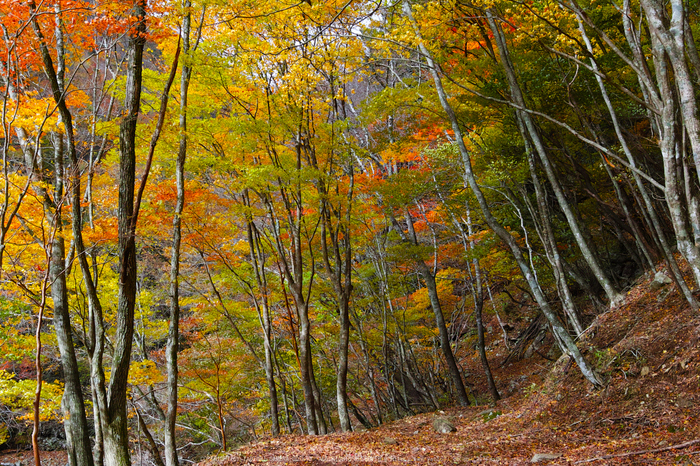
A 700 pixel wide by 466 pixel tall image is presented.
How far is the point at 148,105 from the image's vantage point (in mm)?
8953

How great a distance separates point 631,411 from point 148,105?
9354mm

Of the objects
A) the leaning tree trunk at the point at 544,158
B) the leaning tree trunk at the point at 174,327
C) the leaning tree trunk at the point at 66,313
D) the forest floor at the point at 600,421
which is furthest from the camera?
the leaning tree trunk at the point at 174,327

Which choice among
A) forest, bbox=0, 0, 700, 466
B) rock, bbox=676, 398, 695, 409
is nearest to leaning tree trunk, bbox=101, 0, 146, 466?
forest, bbox=0, 0, 700, 466

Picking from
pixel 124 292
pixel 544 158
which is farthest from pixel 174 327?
pixel 544 158

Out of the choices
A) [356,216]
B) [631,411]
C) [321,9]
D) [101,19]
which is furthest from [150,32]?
[631,411]

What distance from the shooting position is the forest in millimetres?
5797

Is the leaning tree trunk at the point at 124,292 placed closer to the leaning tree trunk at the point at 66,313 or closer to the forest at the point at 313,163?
the forest at the point at 313,163

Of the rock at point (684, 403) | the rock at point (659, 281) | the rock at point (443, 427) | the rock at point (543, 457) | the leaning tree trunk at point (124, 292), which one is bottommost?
the rock at point (443, 427)

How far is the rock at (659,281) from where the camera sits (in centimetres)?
700

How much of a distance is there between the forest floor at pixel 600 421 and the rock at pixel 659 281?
13 centimetres

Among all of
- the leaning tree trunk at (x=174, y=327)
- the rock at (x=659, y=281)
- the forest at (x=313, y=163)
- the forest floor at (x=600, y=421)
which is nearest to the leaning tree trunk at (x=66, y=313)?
the forest at (x=313, y=163)

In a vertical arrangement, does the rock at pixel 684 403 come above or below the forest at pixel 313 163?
below

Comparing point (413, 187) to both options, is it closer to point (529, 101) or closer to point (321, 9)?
point (529, 101)

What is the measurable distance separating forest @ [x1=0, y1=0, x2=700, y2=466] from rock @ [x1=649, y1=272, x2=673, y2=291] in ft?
0.33
